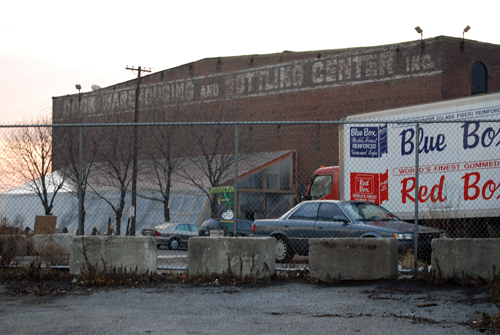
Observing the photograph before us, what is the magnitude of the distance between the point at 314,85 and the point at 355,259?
34.8 m

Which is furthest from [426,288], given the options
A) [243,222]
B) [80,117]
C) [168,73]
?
[168,73]

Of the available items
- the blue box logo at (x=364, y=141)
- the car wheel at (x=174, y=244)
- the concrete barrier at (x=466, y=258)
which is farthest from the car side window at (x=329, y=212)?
the car wheel at (x=174, y=244)

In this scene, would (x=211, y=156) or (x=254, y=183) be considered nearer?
(x=211, y=156)

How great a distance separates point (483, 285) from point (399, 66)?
32.1m

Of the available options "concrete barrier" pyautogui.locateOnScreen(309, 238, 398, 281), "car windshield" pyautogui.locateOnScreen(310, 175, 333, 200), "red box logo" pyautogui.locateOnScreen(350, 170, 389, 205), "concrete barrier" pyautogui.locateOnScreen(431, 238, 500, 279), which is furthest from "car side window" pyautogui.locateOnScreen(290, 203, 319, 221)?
"car windshield" pyautogui.locateOnScreen(310, 175, 333, 200)

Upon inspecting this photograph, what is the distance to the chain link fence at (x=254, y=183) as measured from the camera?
13227mm

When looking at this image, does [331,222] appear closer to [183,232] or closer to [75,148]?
[183,232]

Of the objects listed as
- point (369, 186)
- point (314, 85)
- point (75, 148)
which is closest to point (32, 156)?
point (75, 148)

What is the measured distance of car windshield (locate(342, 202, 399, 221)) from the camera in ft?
43.5

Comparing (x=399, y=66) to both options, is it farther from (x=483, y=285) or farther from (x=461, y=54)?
(x=483, y=285)

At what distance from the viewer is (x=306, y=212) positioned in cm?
1384

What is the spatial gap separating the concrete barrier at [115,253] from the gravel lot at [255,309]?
0.72m

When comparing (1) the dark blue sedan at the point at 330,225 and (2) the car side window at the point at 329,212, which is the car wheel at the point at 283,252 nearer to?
(1) the dark blue sedan at the point at 330,225

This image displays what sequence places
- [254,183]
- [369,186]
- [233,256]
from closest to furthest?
[233,256] < [369,186] < [254,183]
